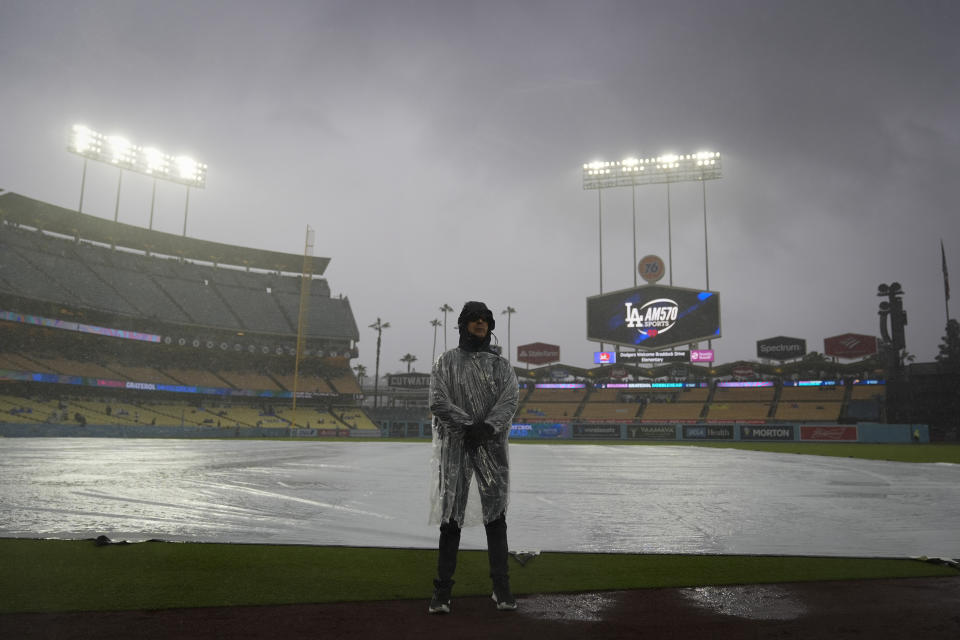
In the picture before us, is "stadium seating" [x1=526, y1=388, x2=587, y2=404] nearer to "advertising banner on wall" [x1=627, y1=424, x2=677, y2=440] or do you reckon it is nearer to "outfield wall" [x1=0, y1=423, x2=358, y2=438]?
"advertising banner on wall" [x1=627, y1=424, x2=677, y2=440]

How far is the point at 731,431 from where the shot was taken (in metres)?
43.9

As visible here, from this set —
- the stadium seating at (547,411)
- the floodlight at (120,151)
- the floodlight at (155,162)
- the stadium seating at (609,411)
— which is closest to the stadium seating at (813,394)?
the stadium seating at (609,411)

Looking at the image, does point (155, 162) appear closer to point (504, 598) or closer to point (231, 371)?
point (231, 371)

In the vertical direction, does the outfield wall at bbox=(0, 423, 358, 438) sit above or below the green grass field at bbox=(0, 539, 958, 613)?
below

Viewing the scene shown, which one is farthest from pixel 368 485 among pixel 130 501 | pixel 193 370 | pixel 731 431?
pixel 193 370

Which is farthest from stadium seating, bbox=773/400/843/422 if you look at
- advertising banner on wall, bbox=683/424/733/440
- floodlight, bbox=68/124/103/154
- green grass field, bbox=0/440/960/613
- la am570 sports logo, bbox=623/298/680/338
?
floodlight, bbox=68/124/103/154

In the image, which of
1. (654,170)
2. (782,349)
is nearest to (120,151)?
(654,170)

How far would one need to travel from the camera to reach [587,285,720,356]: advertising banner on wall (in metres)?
52.2

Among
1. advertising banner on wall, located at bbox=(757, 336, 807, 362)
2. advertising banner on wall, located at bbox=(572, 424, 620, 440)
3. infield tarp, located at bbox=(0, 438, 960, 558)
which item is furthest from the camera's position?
advertising banner on wall, located at bbox=(757, 336, 807, 362)

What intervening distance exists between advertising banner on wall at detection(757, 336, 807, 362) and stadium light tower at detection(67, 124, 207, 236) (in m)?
62.4

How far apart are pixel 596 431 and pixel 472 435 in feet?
158

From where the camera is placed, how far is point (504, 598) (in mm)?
3467

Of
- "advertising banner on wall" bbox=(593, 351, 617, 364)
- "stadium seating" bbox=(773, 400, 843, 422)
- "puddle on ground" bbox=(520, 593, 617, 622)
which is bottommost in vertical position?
"puddle on ground" bbox=(520, 593, 617, 622)

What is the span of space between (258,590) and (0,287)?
52.6m
